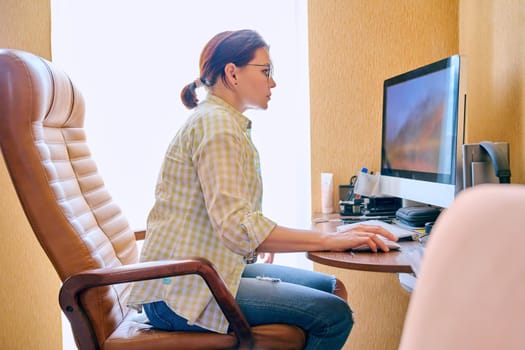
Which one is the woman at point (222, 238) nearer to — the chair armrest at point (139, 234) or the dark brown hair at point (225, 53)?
the dark brown hair at point (225, 53)

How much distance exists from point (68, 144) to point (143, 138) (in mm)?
960

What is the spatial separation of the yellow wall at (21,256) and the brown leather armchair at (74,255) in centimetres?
108

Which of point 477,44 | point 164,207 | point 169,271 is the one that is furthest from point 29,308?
point 477,44

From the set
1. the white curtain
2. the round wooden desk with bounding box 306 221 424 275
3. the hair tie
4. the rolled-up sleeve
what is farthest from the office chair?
the white curtain

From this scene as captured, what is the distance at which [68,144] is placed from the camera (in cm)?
167

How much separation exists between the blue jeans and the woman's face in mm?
531

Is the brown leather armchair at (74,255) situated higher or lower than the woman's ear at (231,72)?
lower

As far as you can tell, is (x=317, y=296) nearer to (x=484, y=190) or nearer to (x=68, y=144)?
(x=68, y=144)

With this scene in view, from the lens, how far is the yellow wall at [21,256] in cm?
249

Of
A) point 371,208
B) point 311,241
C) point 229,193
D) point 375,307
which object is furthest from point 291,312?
point 375,307

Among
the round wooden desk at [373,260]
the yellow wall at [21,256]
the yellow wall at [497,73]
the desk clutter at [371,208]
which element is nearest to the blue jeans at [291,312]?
the round wooden desk at [373,260]

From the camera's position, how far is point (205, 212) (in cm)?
151

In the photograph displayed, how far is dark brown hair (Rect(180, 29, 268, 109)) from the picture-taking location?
5.43ft

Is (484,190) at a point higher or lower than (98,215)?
higher
